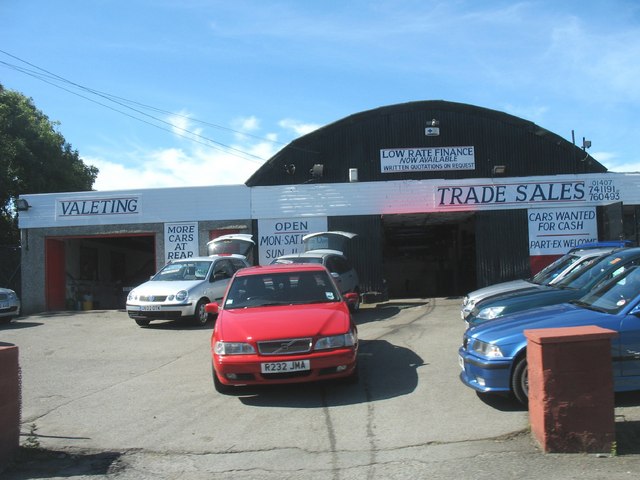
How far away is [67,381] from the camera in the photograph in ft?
27.1

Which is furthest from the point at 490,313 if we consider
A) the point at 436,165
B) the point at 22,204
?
the point at 22,204

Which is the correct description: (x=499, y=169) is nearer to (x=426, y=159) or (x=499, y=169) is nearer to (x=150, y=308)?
(x=426, y=159)

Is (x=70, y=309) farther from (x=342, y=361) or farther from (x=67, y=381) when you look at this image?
(x=342, y=361)

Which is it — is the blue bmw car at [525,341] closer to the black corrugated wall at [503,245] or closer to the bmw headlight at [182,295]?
the bmw headlight at [182,295]

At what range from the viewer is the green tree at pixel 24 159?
A: 2575 cm

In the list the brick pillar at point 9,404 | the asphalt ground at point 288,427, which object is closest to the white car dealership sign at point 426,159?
the asphalt ground at point 288,427

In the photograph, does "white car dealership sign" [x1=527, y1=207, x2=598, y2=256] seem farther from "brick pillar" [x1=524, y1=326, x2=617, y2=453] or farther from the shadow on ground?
the shadow on ground

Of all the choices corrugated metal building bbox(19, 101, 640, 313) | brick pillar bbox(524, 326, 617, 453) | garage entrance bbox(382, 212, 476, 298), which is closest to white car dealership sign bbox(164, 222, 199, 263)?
corrugated metal building bbox(19, 101, 640, 313)

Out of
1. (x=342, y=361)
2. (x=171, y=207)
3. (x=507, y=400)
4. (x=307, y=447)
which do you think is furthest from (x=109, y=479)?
(x=171, y=207)

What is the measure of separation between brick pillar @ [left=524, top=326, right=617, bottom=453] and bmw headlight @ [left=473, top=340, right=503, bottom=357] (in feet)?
3.59

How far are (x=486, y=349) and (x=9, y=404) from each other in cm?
461

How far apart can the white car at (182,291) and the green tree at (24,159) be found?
15446mm

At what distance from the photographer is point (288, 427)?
18.9 ft

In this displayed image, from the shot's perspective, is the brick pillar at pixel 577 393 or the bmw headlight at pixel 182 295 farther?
the bmw headlight at pixel 182 295
